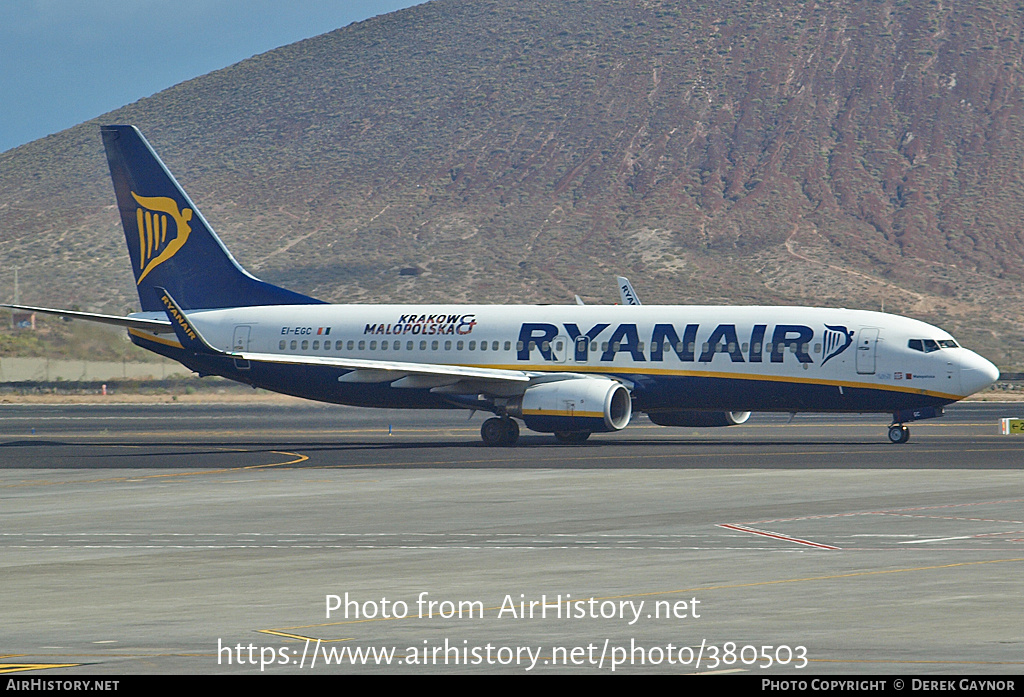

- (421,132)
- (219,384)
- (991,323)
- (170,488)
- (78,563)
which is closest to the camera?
(78,563)

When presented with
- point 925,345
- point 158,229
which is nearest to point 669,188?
point 158,229

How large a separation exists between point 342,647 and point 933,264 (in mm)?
144644

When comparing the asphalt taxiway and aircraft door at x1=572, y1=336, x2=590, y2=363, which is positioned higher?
aircraft door at x1=572, y1=336, x2=590, y2=363

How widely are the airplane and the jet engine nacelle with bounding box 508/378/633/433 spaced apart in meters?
0.04

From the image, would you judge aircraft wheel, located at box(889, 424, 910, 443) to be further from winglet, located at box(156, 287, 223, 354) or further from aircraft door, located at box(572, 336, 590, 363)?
winglet, located at box(156, 287, 223, 354)

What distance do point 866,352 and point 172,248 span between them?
2412 cm

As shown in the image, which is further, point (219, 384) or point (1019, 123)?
point (1019, 123)

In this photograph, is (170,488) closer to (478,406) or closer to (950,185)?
(478,406)

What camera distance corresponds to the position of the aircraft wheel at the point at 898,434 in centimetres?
4231

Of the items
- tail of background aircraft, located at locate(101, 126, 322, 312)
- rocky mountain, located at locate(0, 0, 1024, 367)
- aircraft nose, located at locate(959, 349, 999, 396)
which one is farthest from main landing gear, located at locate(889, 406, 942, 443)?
rocky mountain, located at locate(0, 0, 1024, 367)

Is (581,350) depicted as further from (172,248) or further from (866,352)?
(172,248)

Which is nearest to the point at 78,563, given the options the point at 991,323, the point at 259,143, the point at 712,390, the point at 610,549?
the point at 610,549

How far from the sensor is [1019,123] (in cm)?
17238

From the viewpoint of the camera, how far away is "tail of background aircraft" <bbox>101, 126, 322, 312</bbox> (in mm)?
51188
